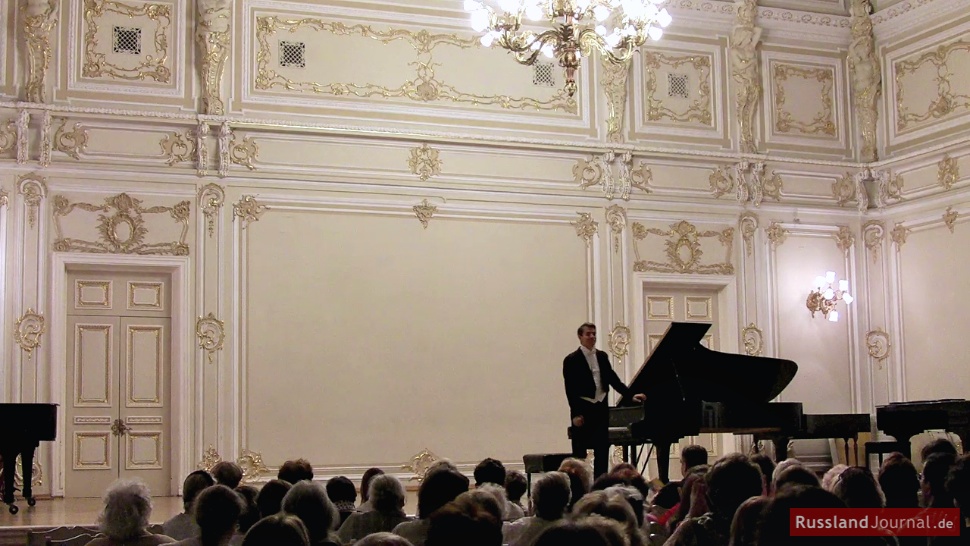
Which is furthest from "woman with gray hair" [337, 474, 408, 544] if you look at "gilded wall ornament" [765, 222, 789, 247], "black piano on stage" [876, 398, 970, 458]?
"gilded wall ornament" [765, 222, 789, 247]

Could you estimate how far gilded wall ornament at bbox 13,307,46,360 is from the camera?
33.3 feet

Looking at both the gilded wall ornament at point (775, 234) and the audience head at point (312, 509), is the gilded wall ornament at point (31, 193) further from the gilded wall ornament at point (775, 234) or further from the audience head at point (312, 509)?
the audience head at point (312, 509)

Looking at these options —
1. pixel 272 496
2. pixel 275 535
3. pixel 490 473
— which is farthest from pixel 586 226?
pixel 275 535

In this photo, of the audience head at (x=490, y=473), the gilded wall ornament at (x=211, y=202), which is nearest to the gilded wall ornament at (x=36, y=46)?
the gilded wall ornament at (x=211, y=202)

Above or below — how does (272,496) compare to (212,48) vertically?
below

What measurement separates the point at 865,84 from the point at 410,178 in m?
5.27

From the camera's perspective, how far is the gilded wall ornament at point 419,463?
11125 mm

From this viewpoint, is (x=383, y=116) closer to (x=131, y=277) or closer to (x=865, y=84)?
(x=131, y=277)

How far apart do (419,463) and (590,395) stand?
10.6 feet

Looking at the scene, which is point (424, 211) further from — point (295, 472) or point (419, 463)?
point (295, 472)

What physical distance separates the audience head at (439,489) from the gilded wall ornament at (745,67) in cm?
947

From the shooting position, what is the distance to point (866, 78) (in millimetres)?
13039

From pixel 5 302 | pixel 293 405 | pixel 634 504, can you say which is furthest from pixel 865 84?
pixel 634 504

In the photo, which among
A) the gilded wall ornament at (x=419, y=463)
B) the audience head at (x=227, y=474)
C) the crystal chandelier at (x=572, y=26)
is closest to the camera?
the audience head at (x=227, y=474)
